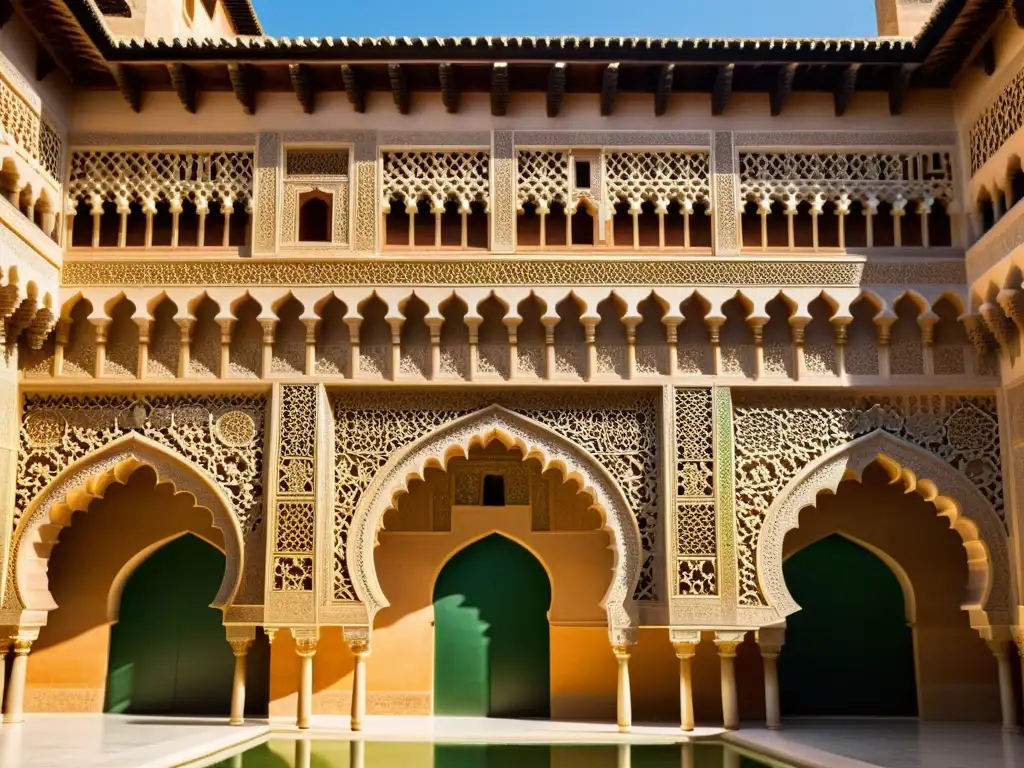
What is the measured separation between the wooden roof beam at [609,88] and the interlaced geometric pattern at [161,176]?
8.77 ft

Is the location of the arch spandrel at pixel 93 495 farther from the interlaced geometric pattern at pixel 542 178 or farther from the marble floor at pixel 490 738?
the interlaced geometric pattern at pixel 542 178

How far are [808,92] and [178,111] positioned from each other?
4749mm

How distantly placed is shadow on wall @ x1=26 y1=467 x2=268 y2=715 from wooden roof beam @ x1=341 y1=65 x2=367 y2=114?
11.3ft

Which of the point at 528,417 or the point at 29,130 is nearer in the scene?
the point at 29,130

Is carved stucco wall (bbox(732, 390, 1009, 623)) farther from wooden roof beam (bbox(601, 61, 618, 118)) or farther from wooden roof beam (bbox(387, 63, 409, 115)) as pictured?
wooden roof beam (bbox(387, 63, 409, 115))

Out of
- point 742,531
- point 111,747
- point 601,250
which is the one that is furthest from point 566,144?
point 111,747

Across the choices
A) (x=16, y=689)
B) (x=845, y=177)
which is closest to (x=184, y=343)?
(x=16, y=689)

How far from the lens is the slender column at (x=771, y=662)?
7941mm

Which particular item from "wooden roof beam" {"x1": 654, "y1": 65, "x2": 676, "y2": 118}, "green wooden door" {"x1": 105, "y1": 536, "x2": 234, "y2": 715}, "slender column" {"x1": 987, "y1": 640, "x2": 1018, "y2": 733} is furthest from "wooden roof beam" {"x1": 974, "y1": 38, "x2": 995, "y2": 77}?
"green wooden door" {"x1": 105, "y1": 536, "x2": 234, "y2": 715}

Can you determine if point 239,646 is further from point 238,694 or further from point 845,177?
point 845,177

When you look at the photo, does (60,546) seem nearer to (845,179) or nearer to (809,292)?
(809,292)

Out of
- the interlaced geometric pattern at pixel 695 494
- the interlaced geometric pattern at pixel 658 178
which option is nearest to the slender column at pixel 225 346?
the interlaced geometric pattern at pixel 658 178

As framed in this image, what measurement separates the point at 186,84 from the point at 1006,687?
288 inches

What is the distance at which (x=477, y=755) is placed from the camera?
7008 mm
